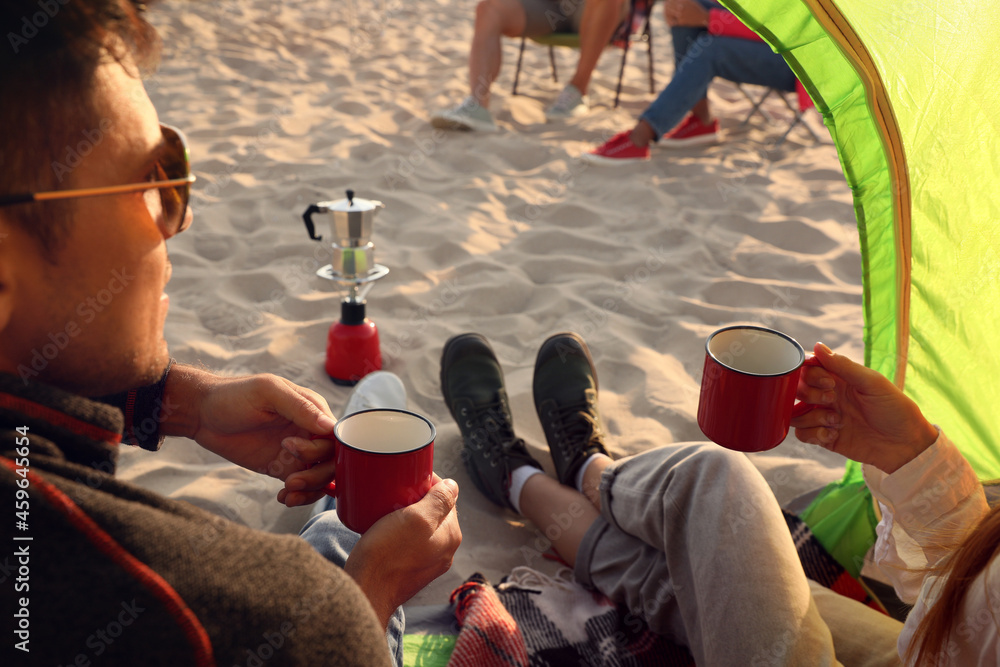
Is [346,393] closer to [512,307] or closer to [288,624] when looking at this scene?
[512,307]

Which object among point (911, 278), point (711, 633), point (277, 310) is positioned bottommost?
point (277, 310)

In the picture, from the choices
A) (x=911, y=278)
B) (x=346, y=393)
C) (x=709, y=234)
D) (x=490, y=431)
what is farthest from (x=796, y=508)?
(x=709, y=234)

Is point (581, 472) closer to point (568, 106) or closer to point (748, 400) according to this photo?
→ point (748, 400)

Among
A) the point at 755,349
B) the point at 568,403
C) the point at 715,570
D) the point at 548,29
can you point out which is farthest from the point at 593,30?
the point at 715,570

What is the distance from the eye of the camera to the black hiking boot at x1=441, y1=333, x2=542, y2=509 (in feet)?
6.70

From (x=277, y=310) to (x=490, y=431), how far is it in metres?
1.09

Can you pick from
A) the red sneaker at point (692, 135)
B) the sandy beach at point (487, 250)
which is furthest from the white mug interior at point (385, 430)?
the red sneaker at point (692, 135)

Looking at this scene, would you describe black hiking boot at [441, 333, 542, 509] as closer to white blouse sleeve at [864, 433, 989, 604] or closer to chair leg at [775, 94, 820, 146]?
white blouse sleeve at [864, 433, 989, 604]

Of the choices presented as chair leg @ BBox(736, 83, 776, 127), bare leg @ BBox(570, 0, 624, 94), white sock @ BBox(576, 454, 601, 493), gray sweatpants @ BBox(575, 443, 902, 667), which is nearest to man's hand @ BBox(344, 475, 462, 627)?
gray sweatpants @ BBox(575, 443, 902, 667)

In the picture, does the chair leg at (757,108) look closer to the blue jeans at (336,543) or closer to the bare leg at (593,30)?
the bare leg at (593,30)

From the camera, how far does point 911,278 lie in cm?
154

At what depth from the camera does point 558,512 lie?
188 cm

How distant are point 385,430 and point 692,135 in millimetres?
3879

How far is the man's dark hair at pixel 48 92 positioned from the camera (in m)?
0.79
